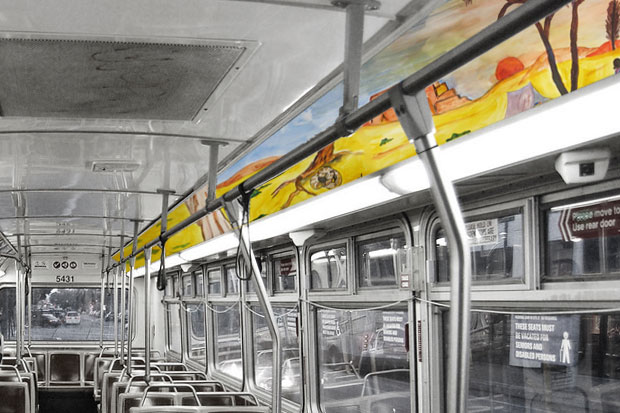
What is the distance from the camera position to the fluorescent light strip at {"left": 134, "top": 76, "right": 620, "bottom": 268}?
190 centimetres

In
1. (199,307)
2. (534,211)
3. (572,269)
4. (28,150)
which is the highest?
(28,150)

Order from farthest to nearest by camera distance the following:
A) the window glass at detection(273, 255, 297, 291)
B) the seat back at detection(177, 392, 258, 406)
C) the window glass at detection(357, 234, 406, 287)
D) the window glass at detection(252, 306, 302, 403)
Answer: the window glass at detection(252, 306, 302, 403) → the window glass at detection(273, 255, 297, 291) → the seat back at detection(177, 392, 258, 406) → the window glass at detection(357, 234, 406, 287)

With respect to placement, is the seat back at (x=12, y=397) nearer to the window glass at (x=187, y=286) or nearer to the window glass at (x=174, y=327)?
the window glass at (x=187, y=286)

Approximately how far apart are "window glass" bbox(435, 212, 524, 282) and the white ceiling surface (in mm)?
1130

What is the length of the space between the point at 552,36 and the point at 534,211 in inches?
42.8

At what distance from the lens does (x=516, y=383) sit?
3414mm

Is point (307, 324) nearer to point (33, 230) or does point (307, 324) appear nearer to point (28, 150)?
point (28, 150)

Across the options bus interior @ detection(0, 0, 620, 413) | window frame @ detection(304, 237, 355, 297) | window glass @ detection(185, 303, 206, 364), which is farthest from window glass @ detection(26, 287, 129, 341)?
window frame @ detection(304, 237, 355, 297)

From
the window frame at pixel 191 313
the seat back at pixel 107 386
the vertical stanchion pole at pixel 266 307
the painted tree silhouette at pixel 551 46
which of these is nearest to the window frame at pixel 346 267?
the vertical stanchion pole at pixel 266 307

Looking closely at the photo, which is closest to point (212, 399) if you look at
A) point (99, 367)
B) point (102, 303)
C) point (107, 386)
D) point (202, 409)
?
point (202, 409)

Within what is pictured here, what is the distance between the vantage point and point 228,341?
338 inches

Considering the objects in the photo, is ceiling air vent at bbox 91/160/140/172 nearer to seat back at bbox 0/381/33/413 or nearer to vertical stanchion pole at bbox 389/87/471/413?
vertical stanchion pole at bbox 389/87/471/413

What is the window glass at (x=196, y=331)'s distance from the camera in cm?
998

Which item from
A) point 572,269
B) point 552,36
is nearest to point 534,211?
point 572,269
